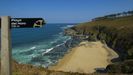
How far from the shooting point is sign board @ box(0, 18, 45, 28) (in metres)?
5.98

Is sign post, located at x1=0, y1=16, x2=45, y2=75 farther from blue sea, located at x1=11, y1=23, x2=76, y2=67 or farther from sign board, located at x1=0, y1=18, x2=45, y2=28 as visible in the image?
blue sea, located at x1=11, y1=23, x2=76, y2=67

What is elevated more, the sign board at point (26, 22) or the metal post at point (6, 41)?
the sign board at point (26, 22)

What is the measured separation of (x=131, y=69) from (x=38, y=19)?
2411 cm

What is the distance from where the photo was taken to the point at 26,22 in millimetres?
6113

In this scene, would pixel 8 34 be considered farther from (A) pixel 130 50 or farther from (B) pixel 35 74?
(A) pixel 130 50

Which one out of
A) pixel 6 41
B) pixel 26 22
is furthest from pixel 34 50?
pixel 6 41

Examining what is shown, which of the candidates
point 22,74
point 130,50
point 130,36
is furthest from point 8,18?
point 130,36

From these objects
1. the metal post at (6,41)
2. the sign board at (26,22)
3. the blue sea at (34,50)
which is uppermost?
the sign board at (26,22)

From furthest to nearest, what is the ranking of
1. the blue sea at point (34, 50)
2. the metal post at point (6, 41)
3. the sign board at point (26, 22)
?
1. the blue sea at point (34, 50)
2. the sign board at point (26, 22)
3. the metal post at point (6, 41)

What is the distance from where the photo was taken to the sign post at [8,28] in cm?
584

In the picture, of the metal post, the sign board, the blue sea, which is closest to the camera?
the metal post

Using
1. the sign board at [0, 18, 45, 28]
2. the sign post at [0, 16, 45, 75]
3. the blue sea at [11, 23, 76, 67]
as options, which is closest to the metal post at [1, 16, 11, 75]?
the sign post at [0, 16, 45, 75]

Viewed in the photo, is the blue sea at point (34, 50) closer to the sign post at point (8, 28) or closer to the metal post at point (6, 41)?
the sign post at point (8, 28)

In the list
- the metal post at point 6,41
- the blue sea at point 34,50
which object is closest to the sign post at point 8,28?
the metal post at point 6,41
